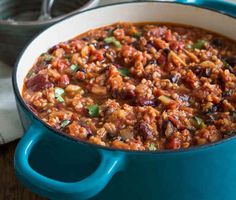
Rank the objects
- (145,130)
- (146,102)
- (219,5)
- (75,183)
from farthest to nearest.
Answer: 1. (219,5)
2. (146,102)
3. (145,130)
4. (75,183)

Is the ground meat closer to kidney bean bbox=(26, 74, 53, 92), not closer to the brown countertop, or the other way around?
kidney bean bbox=(26, 74, 53, 92)

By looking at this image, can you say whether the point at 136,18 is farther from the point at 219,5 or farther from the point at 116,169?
the point at 116,169

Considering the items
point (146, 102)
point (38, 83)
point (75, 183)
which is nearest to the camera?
point (75, 183)

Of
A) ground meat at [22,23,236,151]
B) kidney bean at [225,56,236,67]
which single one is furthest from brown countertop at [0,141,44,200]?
kidney bean at [225,56,236,67]


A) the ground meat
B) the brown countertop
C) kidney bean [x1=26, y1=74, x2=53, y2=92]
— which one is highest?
the ground meat

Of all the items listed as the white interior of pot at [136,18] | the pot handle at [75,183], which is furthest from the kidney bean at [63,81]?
the pot handle at [75,183]

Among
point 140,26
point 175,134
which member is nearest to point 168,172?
point 175,134

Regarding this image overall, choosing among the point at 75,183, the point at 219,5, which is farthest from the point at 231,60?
the point at 75,183
